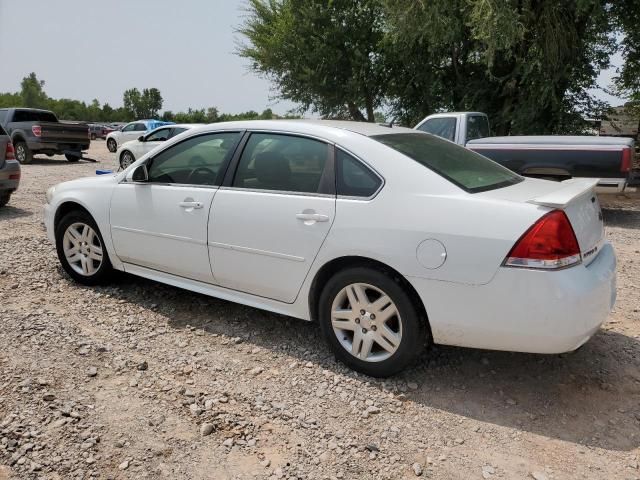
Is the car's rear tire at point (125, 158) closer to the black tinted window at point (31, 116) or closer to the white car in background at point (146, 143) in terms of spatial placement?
the white car in background at point (146, 143)

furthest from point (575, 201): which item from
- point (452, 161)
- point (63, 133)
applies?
point (63, 133)

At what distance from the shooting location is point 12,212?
27.7ft

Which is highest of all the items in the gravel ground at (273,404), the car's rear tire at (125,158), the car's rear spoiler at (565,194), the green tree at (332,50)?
the green tree at (332,50)

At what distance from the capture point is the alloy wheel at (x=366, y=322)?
3143mm

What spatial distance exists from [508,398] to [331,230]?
1.42 m

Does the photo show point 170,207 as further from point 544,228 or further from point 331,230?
point 544,228

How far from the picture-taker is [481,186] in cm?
319

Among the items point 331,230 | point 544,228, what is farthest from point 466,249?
point 331,230

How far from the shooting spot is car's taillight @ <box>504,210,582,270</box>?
2.72m

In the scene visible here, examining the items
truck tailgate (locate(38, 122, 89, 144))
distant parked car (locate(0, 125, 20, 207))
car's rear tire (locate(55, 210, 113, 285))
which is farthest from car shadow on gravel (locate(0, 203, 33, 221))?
truck tailgate (locate(38, 122, 89, 144))

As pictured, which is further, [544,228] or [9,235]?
[9,235]

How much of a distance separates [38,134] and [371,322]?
53.4ft

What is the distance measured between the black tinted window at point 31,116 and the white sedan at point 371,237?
15.0 m

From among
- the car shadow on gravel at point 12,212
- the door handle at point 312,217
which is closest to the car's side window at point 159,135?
the car shadow on gravel at point 12,212
